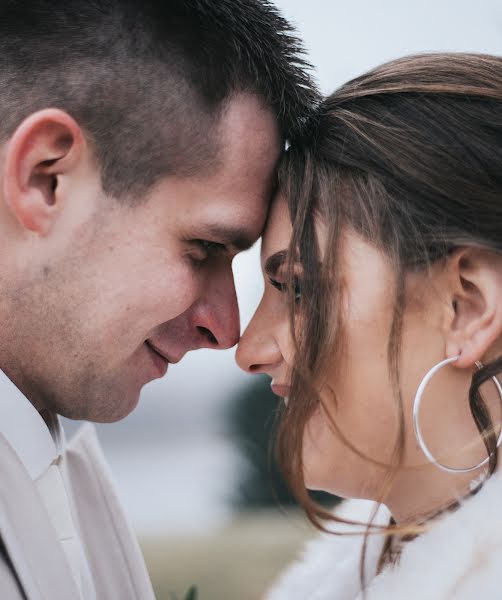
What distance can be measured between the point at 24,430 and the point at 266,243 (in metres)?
0.65

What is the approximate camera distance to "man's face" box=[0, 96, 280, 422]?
67.5 inches

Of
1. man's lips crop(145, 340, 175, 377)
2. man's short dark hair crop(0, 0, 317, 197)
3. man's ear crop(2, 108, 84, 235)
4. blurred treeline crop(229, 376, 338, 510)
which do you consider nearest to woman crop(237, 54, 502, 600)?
man's short dark hair crop(0, 0, 317, 197)

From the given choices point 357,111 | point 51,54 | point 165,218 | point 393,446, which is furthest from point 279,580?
point 51,54

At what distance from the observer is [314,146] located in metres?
1.75

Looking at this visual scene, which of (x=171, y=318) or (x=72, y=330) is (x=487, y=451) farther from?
(x=72, y=330)

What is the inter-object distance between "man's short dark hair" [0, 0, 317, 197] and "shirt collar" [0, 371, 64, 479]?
469 mm

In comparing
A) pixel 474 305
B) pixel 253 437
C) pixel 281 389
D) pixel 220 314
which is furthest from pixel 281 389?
pixel 253 437

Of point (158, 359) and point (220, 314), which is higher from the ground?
point (220, 314)

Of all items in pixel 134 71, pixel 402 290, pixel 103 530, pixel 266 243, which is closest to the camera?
pixel 402 290

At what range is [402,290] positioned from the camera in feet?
5.19

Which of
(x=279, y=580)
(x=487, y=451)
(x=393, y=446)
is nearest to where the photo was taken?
(x=487, y=451)

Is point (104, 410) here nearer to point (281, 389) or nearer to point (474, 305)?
point (281, 389)

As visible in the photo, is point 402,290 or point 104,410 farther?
point 104,410

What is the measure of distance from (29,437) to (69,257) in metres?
0.38
